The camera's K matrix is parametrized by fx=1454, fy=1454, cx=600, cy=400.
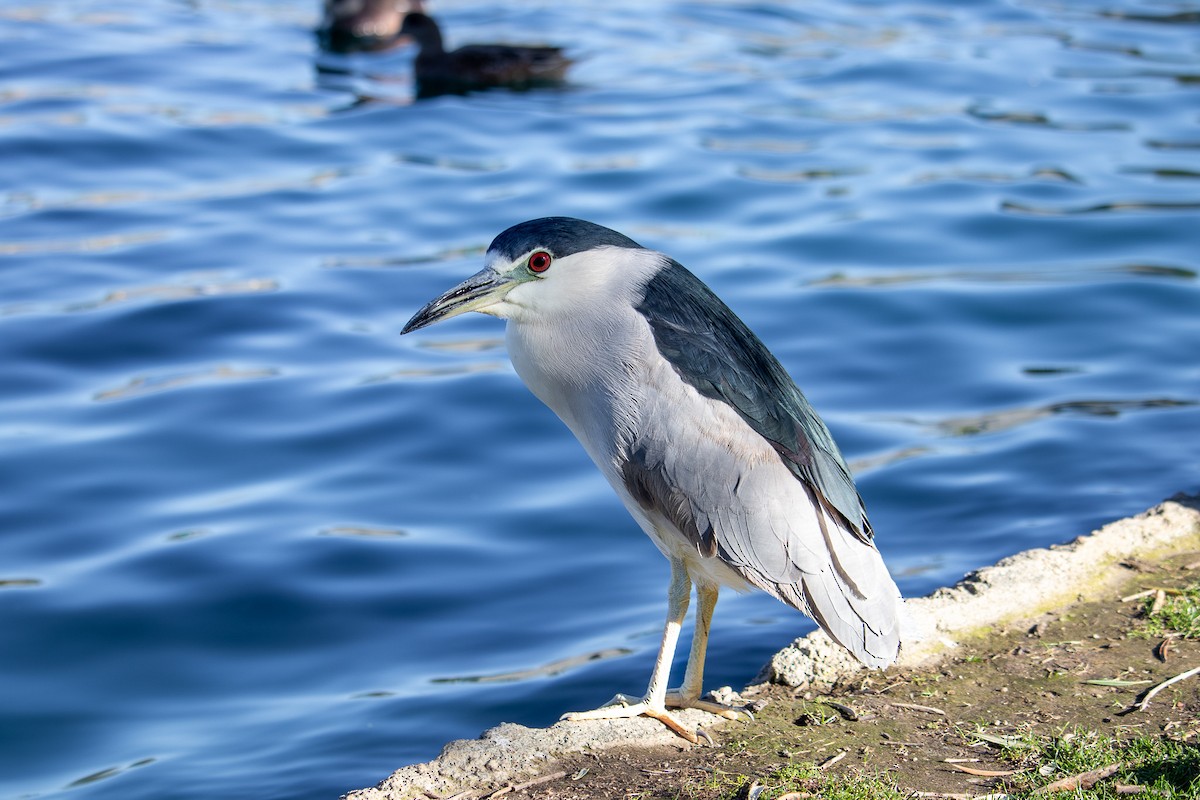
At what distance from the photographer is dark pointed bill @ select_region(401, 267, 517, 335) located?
13.6 feet

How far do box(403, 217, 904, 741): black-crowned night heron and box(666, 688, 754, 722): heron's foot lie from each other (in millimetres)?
162

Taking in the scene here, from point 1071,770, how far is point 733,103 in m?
10.6

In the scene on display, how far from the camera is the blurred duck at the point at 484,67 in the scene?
1403 centimetres

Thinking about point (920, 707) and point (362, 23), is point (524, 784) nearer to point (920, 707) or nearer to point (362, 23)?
point (920, 707)

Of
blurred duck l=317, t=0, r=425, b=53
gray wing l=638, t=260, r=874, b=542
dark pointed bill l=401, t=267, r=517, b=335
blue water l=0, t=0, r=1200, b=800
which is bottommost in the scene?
blue water l=0, t=0, r=1200, b=800

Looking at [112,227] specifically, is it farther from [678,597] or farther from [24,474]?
[678,597]

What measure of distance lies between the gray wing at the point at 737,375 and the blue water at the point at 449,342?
63.5 inches

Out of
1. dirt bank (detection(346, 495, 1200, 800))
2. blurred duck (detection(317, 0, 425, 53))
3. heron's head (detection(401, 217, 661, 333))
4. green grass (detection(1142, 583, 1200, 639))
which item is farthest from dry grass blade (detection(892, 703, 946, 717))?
blurred duck (detection(317, 0, 425, 53))

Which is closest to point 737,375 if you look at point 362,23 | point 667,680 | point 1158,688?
point 667,680

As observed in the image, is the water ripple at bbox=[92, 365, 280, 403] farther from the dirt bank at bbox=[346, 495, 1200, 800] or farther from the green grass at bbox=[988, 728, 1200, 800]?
the green grass at bbox=[988, 728, 1200, 800]

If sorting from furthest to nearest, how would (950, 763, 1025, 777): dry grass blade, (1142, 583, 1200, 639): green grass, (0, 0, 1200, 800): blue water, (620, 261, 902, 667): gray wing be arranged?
(0, 0, 1200, 800): blue water < (1142, 583, 1200, 639): green grass < (620, 261, 902, 667): gray wing < (950, 763, 1025, 777): dry grass blade

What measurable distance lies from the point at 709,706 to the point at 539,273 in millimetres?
1400

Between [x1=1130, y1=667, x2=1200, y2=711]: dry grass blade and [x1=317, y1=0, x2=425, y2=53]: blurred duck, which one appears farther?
[x1=317, y1=0, x2=425, y2=53]: blurred duck

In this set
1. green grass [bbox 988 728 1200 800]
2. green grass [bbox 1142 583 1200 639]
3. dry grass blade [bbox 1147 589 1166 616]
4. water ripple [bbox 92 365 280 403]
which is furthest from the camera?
water ripple [bbox 92 365 280 403]
